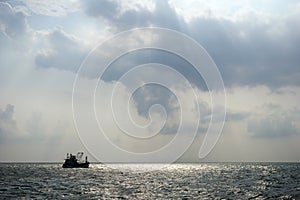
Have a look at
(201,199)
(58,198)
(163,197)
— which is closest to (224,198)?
(201,199)

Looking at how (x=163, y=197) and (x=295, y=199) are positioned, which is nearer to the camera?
(x=295, y=199)

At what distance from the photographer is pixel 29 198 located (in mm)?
60688

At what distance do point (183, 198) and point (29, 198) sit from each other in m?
25.1

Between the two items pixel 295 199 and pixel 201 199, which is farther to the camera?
pixel 201 199

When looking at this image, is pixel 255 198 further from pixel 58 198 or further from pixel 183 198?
pixel 58 198

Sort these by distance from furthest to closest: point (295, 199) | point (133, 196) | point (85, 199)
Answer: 1. point (133, 196)
2. point (85, 199)
3. point (295, 199)

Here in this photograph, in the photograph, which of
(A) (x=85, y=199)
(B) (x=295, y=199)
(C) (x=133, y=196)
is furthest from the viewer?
(C) (x=133, y=196)

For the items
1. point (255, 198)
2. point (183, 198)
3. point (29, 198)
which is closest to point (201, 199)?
point (183, 198)

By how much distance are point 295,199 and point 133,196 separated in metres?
26.3

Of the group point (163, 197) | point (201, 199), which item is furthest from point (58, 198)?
point (201, 199)

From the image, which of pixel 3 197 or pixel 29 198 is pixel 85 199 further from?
pixel 3 197

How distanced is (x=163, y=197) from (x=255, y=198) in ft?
50.0

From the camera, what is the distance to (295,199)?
5738cm

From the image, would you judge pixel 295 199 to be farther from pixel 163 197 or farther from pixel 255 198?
pixel 163 197
